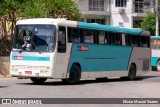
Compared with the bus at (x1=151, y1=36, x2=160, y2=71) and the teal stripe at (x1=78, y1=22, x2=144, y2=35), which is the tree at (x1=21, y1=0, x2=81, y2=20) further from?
the bus at (x1=151, y1=36, x2=160, y2=71)

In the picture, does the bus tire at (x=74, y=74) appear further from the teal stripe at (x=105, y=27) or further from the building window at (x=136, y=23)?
the building window at (x=136, y=23)

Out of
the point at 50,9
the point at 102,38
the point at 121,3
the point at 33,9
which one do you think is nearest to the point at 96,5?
the point at 121,3

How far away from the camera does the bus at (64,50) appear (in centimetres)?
2069

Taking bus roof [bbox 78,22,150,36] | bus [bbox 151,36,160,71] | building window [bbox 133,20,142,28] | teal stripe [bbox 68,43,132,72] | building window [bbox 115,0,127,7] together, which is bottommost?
bus [bbox 151,36,160,71]

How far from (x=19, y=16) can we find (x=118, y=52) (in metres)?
10.2

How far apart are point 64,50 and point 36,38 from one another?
1335 millimetres

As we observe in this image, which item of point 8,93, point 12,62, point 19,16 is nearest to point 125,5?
point 19,16

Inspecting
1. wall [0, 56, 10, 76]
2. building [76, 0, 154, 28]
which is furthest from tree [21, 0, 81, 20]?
building [76, 0, 154, 28]

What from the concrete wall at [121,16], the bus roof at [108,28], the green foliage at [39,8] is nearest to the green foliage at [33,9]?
the green foliage at [39,8]

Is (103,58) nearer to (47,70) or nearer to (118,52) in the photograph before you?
(118,52)

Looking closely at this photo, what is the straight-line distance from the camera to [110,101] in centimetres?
1510

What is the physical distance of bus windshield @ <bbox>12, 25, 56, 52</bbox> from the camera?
67.9 ft

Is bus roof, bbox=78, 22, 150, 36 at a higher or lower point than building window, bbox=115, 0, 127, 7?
lower

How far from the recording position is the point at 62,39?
69.2 ft
